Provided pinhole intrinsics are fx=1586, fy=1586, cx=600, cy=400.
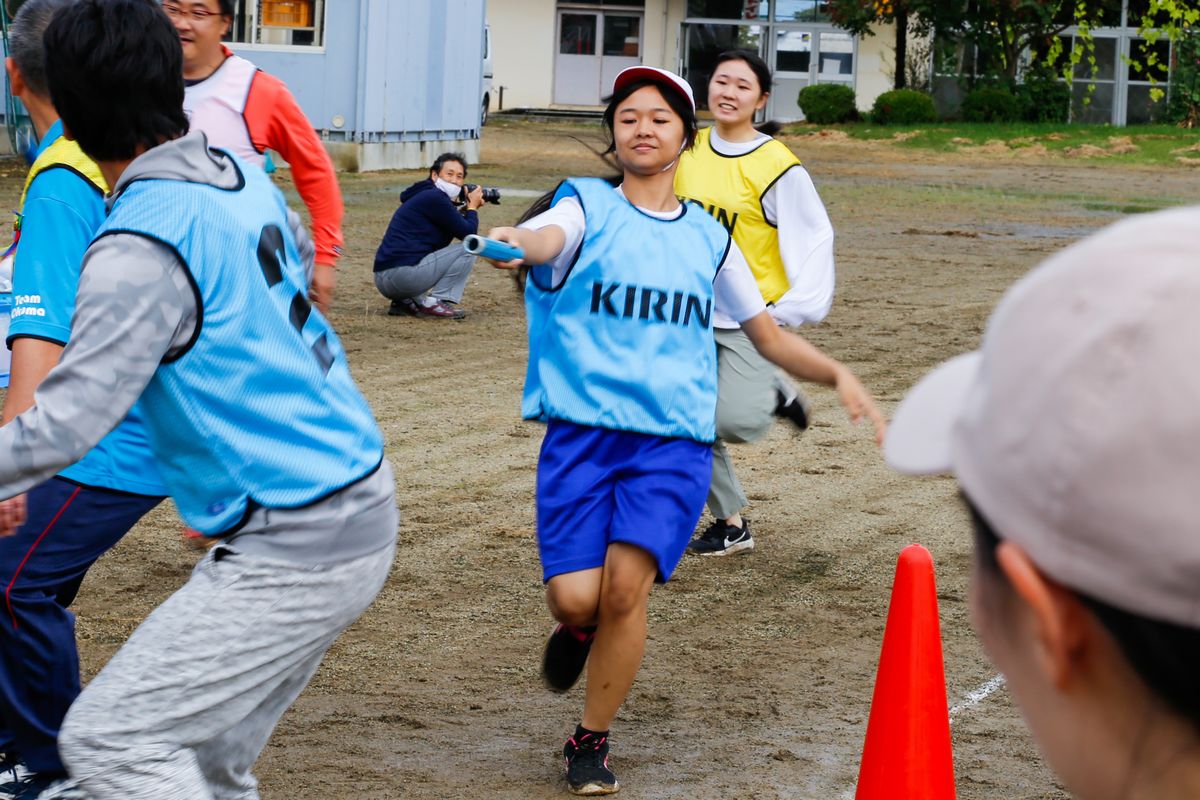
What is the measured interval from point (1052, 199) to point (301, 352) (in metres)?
20.3

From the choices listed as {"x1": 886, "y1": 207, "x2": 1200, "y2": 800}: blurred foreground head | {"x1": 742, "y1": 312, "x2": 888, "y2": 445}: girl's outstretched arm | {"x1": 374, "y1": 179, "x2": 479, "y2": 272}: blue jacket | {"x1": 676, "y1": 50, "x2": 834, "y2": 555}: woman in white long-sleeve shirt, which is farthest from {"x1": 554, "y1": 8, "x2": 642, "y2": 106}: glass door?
{"x1": 886, "y1": 207, "x2": 1200, "y2": 800}: blurred foreground head

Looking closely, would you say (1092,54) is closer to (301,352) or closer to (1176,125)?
(1176,125)

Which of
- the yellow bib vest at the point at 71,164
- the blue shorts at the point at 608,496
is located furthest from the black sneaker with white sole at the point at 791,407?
the yellow bib vest at the point at 71,164

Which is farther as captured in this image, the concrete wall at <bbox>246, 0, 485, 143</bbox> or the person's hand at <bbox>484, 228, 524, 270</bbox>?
the concrete wall at <bbox>246, 0, 485, 143</bbox>

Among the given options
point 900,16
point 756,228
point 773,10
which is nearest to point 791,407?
point 756,228

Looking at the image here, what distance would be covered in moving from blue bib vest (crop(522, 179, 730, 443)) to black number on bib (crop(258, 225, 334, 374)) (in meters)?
1.25

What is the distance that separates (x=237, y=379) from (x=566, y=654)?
1866 millimetres

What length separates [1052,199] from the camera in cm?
2184

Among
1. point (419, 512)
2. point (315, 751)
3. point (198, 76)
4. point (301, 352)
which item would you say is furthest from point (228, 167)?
point (419, 512)

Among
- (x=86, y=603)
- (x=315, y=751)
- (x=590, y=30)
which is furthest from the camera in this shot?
(x=590, y=30)

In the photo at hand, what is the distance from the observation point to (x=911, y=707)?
12.1 ft

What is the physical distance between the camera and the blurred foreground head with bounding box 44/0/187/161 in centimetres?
288

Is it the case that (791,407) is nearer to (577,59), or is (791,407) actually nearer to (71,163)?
(71,163)

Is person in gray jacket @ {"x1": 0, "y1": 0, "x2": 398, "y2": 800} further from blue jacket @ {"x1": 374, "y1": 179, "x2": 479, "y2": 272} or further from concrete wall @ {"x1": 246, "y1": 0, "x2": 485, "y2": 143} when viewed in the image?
concrete wall @ {"x1": 246, "y1": 0, "x2": 485, "y2": 143}
